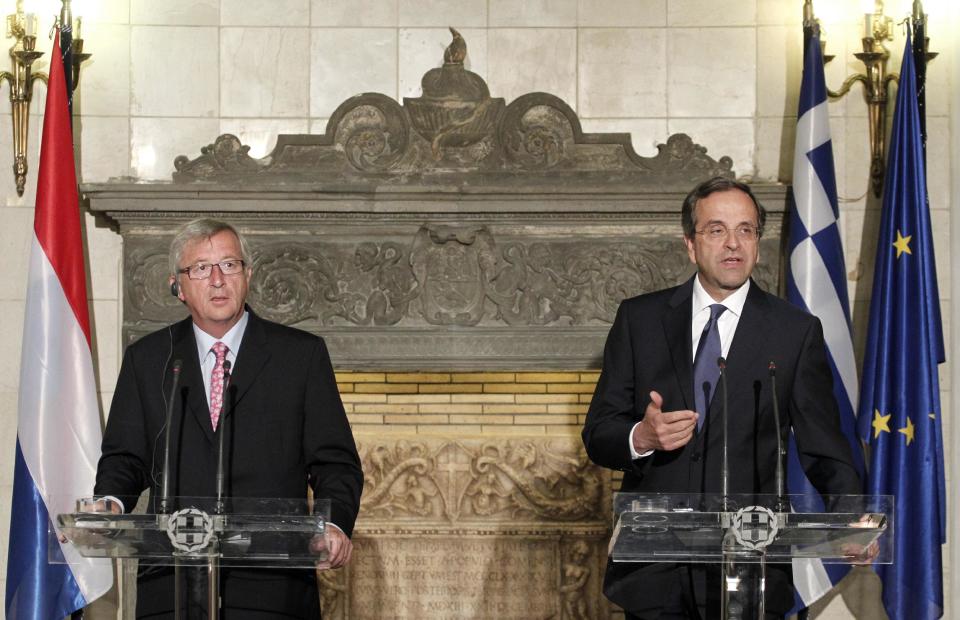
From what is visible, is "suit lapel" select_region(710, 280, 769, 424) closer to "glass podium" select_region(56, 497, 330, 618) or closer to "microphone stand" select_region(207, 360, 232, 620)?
"glass podium" select_region(56, 497, 330, 618)

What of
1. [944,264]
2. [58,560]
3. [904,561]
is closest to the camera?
[58,560]

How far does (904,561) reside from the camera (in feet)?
19.4

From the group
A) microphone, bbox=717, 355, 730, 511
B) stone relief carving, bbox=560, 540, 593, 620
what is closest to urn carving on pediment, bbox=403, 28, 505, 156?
stone relief carving, bbox=560, 540, 593, 620

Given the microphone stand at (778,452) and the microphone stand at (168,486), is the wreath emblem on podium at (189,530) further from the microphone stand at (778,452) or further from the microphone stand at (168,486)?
the microphone stand at (778,452)

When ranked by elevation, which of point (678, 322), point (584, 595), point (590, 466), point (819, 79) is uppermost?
point (819, 79)

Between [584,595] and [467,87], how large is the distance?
87.9 inches

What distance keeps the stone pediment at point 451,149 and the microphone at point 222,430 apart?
2.84 m

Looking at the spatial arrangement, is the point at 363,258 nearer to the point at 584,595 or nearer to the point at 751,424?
the point at 584,595

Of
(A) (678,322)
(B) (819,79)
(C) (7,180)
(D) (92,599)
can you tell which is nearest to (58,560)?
(A) (678,322)

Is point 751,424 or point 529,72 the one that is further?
point 529,72

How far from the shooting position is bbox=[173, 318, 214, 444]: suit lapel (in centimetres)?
361

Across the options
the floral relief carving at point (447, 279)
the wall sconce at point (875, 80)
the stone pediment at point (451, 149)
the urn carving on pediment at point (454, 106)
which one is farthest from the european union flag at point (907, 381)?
the urn carving on pediment at point (454, 106)

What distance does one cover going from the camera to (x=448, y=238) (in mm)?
6348

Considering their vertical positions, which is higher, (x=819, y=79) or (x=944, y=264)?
(x=819, y=79)
